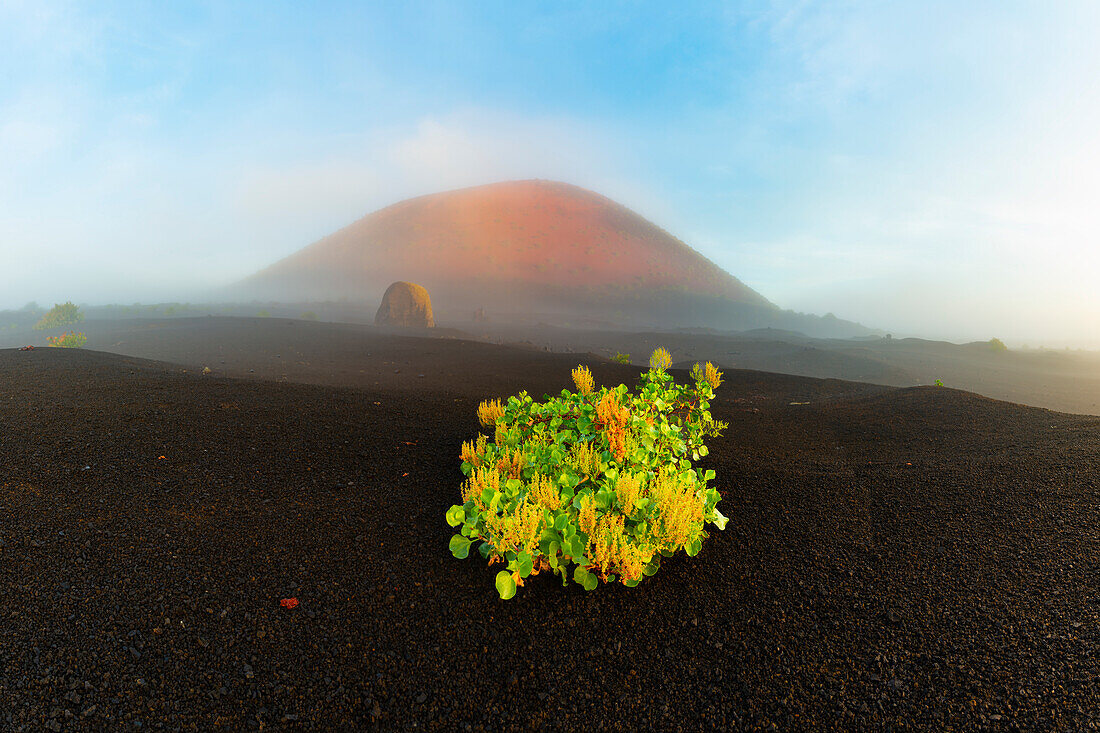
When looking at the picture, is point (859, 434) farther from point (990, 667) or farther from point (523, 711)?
point (523, 711)

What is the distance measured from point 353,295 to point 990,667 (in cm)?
8586

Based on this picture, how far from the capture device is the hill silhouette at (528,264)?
72500 millimetres

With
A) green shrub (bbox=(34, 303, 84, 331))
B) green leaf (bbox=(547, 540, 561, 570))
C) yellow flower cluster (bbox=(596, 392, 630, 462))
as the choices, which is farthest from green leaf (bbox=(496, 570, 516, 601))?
green shrub (bbox=(34, 303, 84, 331))

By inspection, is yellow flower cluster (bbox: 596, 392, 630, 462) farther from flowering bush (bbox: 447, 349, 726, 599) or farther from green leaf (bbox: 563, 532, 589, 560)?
green leaf (bbox: 563, 532, 589, 560)

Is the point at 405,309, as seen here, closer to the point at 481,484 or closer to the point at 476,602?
the point at 481,484

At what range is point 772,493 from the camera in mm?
4312

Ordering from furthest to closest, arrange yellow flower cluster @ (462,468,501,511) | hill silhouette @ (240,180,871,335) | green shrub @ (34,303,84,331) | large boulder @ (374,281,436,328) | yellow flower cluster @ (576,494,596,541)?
hill silhouette @ (240,180,871,335)
large boulder @ (374,281,436,328)
green shrub @ (34,303,84,331)
yellow flower cluster @ (462,468,501,511)
yellow flower cluster @ (576,494,596,541)

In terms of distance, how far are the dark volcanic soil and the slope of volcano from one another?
210 ft

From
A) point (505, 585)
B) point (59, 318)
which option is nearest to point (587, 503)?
point (505, 585)

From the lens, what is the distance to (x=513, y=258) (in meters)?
81.6

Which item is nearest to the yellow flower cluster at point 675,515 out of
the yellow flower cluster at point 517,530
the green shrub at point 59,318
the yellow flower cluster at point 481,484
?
the yellow flower cluster at point 517,530

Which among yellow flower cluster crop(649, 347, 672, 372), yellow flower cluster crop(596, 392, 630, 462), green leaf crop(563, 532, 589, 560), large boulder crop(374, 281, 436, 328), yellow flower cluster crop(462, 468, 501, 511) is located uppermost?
large boulder crop(374, 281, 436, 328)

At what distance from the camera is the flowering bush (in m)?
2.82

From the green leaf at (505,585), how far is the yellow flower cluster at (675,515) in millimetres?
1013
